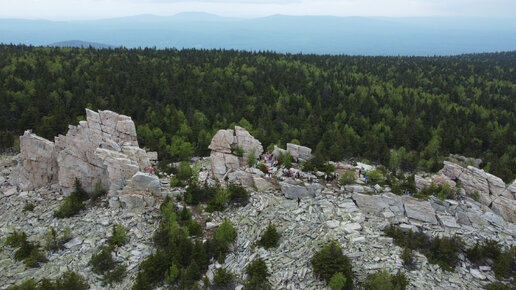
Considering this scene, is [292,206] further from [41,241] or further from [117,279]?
[41,241]

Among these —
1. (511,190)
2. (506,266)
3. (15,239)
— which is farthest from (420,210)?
(15,239)

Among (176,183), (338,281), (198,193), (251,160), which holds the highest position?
(251,160)

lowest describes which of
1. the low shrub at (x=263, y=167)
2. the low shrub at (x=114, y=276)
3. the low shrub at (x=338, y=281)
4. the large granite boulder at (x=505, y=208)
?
the low shrub at (x=114, y=276)

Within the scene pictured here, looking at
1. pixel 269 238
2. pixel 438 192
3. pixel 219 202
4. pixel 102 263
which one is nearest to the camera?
pixel 102 263

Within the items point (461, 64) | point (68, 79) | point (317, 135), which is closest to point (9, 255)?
point (317, 135)

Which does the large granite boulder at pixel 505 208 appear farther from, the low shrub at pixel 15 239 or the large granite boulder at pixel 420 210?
the low shrub at pixel 15 239

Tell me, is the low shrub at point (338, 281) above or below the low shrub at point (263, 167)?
below

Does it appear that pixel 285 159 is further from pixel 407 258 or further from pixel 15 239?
pixel 15 239

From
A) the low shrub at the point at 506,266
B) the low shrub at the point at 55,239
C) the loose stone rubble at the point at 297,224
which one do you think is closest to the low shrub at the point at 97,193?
the loose stone rubble at the point at 297,224
